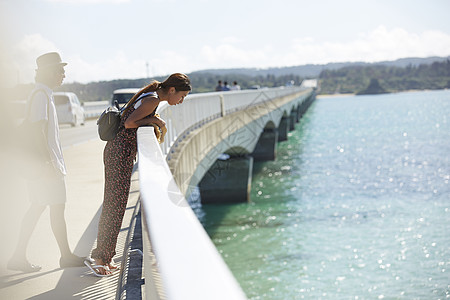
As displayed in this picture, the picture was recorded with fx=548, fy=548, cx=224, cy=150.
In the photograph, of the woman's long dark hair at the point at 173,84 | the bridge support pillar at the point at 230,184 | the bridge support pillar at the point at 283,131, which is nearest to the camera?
the woman's long dark hair at the point at 173,84

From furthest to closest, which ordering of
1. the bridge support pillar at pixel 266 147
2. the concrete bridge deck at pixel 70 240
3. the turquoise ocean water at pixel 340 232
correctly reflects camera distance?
the bridge support pillar at pixel 266 147 < the turquoise ocean water at pixel 340 232 < the concrete bridge deck at pixel 70 240

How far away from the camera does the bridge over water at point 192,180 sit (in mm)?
1047

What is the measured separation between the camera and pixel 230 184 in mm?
22016

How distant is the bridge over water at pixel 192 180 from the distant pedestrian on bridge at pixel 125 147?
217 millimetres

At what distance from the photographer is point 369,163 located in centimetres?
3294

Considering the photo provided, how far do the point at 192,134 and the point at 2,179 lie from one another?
967 cm

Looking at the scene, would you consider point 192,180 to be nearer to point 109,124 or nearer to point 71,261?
point 71,261

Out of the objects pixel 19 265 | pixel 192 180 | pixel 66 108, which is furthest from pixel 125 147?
pixel 66 108

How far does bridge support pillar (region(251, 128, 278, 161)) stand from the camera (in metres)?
34.5

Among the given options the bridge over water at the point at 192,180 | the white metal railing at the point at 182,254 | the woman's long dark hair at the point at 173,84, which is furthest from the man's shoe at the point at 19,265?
the white metal railing at the point at 182,254

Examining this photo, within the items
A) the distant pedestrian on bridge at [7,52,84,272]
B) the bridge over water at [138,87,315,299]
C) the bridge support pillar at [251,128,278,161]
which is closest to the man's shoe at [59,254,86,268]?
the distant pedestrian on bridge at [7,52,84,272]

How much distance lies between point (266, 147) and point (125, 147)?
30.9 meters

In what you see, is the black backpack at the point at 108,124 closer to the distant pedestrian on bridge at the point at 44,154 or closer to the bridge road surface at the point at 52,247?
the distant pedestrian on bridge at the point at 44,154

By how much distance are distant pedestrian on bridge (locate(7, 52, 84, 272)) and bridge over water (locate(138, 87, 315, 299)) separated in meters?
0.81
